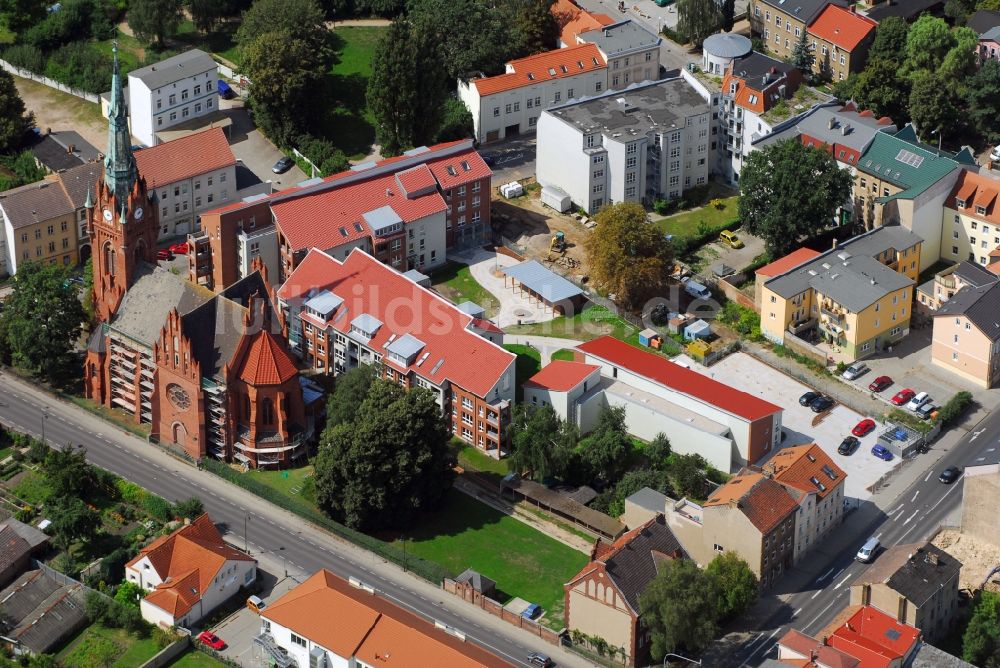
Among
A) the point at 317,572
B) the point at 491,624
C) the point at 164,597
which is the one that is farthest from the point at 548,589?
the point at 164,597

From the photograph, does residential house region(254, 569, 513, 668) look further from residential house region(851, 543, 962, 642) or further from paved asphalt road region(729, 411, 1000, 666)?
residential house region(851, 543, 962, 642)

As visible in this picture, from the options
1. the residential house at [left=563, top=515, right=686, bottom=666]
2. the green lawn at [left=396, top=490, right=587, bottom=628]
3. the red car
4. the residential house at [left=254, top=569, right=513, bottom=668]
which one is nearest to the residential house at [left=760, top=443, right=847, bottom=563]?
the residential house at [left=563, top=515, right=686, bottom=666]

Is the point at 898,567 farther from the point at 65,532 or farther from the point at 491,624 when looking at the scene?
the point at 65,532

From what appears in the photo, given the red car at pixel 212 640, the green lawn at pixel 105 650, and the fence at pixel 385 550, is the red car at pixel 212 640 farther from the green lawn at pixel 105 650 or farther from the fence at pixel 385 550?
the fence at pixel 385 550

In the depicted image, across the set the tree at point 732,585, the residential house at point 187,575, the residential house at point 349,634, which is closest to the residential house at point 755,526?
the tree at point 732,585

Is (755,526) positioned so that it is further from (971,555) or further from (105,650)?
(105,650)

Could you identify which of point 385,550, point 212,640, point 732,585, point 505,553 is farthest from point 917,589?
point 212,640
